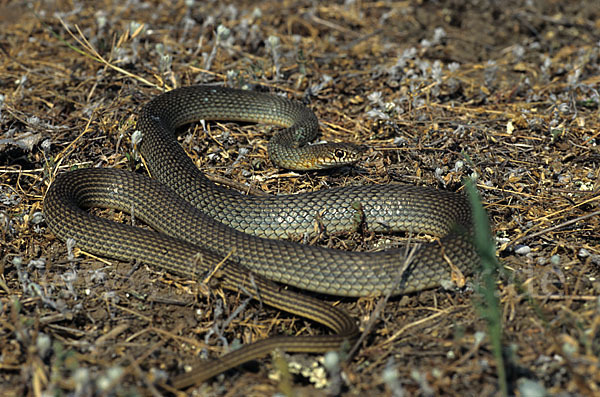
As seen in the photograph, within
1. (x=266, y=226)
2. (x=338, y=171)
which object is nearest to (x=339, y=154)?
(x=338, y=171)

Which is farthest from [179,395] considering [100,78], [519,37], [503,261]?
[519,37]

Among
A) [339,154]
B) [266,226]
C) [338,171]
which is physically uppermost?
[339,154]

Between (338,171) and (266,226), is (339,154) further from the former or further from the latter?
(266,226)

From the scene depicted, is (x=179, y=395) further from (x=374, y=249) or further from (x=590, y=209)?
(x=590, y=209)

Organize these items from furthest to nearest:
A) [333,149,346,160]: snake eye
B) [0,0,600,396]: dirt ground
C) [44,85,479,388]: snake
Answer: [333,149,346,160]: snake eye
[44,85,479,388]: snake
[0,0,600,396]: dirt ground

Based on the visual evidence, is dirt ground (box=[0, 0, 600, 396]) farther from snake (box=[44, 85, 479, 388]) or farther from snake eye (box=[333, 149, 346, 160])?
snake eye (box=[333, 149, 346, 160])

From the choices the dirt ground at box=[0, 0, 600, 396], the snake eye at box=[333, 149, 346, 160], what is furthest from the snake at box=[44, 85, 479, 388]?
the dirt ground at box=[0, 0, 600, 396]

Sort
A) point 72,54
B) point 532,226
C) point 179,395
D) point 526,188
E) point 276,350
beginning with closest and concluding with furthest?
point 179,395 → point 276,350 → point 532,226 → point 526,188 → point 72,54
